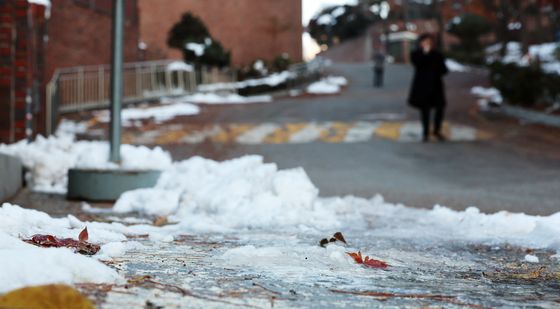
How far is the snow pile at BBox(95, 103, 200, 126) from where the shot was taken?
18969 millimetres

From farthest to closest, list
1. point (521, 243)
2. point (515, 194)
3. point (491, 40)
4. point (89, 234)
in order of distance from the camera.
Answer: point (491, 40) < point (515, 194) < point (521, 243) < point (89, 234)

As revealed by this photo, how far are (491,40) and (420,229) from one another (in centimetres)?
5985

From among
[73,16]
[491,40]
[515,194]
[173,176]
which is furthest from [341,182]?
[491,40]

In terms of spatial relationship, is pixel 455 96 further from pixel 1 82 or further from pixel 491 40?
pixel 491 40

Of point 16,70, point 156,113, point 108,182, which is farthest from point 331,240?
point 156,113

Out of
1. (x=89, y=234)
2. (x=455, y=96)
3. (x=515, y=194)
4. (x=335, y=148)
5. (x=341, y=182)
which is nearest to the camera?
(x=89, y=234)

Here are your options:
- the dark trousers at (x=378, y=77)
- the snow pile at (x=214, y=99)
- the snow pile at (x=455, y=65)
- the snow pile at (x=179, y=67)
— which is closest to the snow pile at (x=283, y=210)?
the snow pile at (x=214, y=99)

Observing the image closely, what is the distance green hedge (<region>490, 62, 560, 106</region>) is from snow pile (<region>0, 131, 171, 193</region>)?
37.0ft

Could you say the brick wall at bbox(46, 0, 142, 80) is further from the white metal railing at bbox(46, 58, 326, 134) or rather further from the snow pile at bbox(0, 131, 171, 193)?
the snow pile at bbox(0, 131, 171, 193)

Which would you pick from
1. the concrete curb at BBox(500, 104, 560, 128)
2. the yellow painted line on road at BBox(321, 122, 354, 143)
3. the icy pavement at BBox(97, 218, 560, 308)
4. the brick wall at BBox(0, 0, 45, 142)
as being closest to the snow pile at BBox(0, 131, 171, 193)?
the brick wall at BBox(0, 0, 45, 142)

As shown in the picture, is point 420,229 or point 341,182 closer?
point 420,229

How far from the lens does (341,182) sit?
31.0ft

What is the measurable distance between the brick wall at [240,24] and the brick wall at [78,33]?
425 inches

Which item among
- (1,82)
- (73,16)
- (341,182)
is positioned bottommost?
(341,182)
